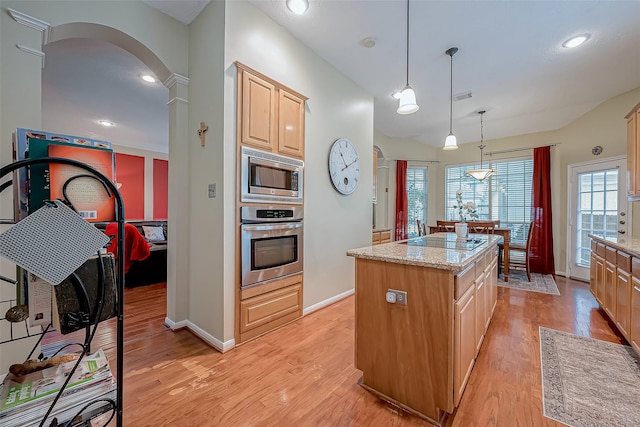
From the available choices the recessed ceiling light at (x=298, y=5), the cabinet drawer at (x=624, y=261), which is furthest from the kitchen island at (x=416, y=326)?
the recessed ceiling light at (x=298, y=5)

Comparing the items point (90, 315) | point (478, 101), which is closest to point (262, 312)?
point (90, 315)

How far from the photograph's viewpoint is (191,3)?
239cm

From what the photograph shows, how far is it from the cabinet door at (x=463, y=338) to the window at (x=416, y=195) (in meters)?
4.58

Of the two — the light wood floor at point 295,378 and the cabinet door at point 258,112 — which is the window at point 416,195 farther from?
the cabinet door at point 258,112

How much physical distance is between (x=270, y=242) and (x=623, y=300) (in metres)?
3.22

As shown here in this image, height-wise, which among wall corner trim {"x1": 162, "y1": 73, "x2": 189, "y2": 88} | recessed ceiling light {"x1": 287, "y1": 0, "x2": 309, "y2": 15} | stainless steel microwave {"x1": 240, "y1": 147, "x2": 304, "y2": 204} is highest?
recessed ceiling light {"x1": 287, "y1": 0, "x2": 309, "y2": 15}

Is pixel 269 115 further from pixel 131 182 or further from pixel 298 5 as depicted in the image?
pixel 131 182

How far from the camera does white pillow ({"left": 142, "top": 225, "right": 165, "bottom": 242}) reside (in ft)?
17.8

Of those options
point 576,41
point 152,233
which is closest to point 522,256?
point 576,41

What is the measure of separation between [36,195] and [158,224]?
5.76 m

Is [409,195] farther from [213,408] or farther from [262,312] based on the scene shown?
[213,408]

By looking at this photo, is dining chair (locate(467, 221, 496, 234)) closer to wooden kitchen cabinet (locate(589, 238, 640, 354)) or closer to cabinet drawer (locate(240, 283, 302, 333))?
wooden kitchen cabinet (locate(589, 238, 640, 354))

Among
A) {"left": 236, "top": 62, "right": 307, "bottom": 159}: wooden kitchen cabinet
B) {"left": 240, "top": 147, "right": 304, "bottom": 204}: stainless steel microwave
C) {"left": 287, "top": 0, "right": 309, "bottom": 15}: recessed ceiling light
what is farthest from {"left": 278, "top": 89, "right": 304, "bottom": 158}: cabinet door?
{"left": 287, "top": 0, "right": 309, "bottom": 15}: recessed ceiling light

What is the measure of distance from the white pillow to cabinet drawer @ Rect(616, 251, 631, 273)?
6697 millimetres
